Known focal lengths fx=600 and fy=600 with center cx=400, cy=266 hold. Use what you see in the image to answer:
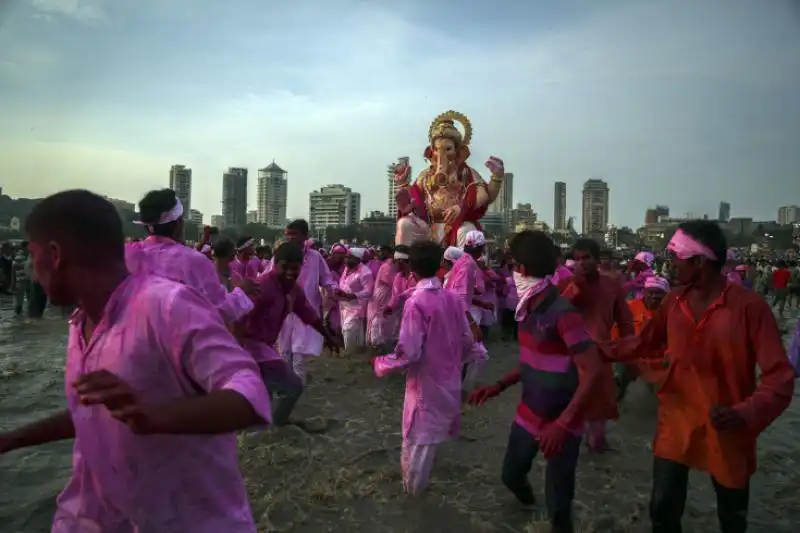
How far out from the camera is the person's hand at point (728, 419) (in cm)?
264

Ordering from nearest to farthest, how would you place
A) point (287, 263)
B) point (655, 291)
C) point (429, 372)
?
point (429, 372) → point (287, 263) → point (655, 291)

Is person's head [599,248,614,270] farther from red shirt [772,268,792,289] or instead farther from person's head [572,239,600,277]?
red shirt [772,268,792,289]

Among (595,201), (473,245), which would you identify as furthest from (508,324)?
(595,201)

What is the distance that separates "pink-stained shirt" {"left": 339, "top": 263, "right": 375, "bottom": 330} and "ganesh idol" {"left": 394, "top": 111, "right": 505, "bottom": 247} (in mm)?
2782

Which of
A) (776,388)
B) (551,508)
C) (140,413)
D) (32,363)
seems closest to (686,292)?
(776,388)

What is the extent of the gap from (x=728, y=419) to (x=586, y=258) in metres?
2.52

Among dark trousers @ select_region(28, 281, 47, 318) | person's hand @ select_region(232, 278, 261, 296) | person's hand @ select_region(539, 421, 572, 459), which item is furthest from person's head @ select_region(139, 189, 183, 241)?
dark trousers @ select_region(28, 281, 47, 318)

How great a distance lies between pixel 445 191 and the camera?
46.5 ft

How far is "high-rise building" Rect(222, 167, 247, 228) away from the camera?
6262cm

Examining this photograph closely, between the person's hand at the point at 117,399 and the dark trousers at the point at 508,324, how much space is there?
11871 mm

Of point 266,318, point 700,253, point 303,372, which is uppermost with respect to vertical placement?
point 700,253

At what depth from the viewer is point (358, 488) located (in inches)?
180

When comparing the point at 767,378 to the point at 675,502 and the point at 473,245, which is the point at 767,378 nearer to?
the point at 675,502

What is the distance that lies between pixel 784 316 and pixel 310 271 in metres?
16.9
